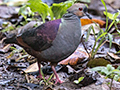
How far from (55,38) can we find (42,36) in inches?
7.8

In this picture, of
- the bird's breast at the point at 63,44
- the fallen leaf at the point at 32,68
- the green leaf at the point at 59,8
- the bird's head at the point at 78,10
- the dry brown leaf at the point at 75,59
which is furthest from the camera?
the green leaf at the point at 59,8

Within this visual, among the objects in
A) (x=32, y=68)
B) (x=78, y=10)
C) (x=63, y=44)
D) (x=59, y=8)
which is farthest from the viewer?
(x=59, y=8)

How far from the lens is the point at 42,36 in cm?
312

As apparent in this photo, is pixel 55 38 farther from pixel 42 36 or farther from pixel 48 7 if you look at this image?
pixel 48 7

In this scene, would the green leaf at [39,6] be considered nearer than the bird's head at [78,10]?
No

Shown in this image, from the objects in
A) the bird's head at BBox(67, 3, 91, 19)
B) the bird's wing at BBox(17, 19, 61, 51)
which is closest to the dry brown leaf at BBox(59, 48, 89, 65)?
the bird's wing at BBox(17, 19, 61, 51)

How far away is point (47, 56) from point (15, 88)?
649mm

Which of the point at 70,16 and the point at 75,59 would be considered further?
the point at 75,59

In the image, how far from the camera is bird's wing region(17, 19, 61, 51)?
122 inches

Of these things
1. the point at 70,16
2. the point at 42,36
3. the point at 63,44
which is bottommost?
the point at 63,44

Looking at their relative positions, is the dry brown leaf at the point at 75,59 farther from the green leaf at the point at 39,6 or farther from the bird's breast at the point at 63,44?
the green leaf at the point at 39,6

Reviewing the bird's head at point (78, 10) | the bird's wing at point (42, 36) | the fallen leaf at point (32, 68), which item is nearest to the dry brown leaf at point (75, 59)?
the fallen leaf at point (32, 68)

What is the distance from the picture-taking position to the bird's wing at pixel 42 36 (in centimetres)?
309

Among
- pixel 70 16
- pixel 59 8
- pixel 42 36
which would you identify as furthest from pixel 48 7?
pixel 42 36
